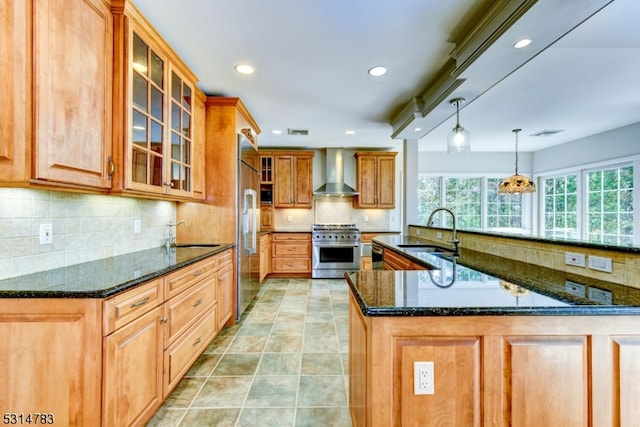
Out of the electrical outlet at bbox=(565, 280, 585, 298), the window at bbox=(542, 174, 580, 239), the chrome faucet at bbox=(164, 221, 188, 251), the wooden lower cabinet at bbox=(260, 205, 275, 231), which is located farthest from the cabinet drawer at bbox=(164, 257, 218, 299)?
the window at bbox=(542, 174, 580, 239)

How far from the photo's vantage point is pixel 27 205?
5.07 ft

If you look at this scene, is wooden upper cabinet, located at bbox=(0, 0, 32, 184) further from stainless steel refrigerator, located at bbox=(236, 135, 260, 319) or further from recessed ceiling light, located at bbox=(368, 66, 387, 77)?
recessed ceiling light, located at bbox=(368, 66, 387, 77)

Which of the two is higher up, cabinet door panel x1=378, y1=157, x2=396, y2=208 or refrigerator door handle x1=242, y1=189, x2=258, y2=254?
cabinet door panel x1=378, y1=157, x2=396, y2=208

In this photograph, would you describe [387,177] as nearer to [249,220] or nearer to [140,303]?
[249,220]

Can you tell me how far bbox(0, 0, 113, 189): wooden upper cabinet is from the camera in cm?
118

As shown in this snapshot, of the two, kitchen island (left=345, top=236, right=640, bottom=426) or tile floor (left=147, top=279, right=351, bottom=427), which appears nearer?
kitchen island (left=345, top=236, right=640, bottom=426)

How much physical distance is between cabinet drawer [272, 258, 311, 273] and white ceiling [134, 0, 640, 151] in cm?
250

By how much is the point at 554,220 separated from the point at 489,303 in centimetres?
651

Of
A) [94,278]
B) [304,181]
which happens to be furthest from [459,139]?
[304,181]

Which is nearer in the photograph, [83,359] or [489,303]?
[489,303]

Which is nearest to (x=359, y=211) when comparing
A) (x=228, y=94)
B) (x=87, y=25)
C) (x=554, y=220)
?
(x=228, y=94)

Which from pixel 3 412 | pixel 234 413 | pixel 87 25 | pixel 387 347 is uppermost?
pixel 87 25

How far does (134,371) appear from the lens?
1.47 meters

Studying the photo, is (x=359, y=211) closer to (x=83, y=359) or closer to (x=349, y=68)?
(x=349, y=68)
